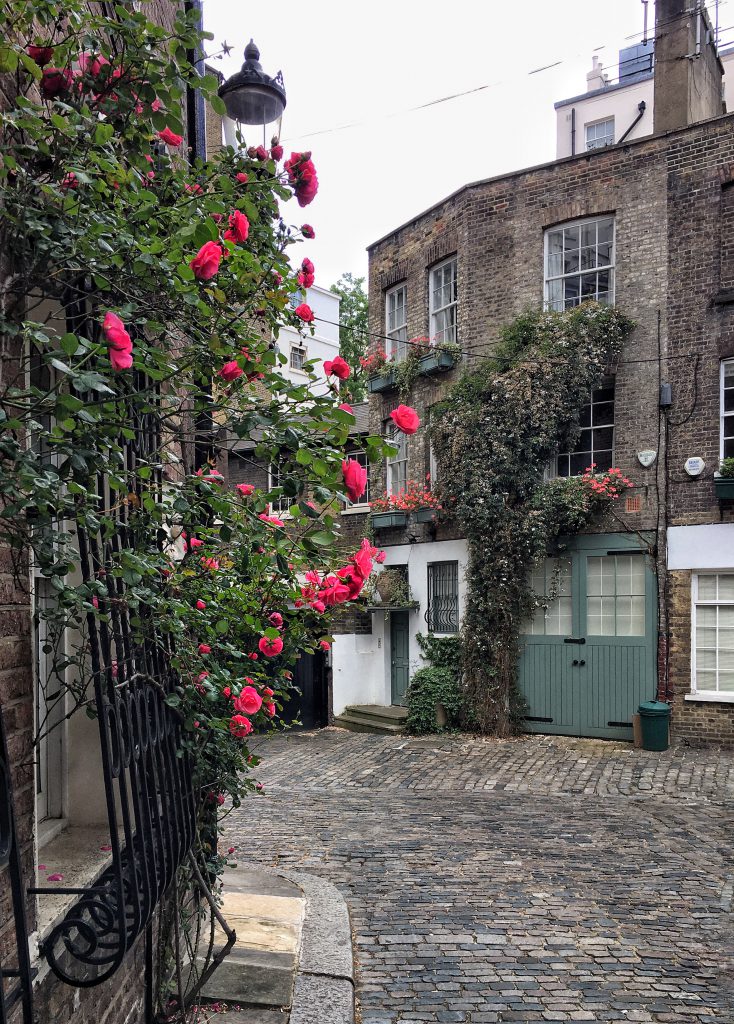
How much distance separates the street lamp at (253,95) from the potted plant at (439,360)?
10.4m

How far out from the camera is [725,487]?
12.0m

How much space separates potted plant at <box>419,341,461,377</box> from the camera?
15195 mm

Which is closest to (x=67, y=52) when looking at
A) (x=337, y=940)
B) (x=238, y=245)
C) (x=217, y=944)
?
(x=238, y=245)

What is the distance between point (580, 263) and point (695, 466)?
4171mm

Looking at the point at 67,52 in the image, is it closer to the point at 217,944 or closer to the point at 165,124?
the point at 165,124

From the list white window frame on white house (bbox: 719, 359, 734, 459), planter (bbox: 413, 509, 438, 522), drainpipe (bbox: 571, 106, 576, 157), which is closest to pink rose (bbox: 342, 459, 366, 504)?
white window frame on white house (bbox: 719, 359, 734, 459)

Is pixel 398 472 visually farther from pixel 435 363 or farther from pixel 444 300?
pixel 444 300

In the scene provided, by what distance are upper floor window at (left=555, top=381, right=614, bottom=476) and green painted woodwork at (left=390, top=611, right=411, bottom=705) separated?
197 inches

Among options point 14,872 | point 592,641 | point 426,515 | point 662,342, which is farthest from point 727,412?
point 14,872

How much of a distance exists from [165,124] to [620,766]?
10.7 meters

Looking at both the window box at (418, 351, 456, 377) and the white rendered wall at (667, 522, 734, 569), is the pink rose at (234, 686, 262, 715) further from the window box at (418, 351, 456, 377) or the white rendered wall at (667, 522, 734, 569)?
the window box at (418, 351, 456, 377)

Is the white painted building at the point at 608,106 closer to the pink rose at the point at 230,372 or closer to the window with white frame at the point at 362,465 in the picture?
the window with white frame at the point at 362,465

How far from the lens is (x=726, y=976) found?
4789 mm

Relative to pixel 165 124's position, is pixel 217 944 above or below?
below
